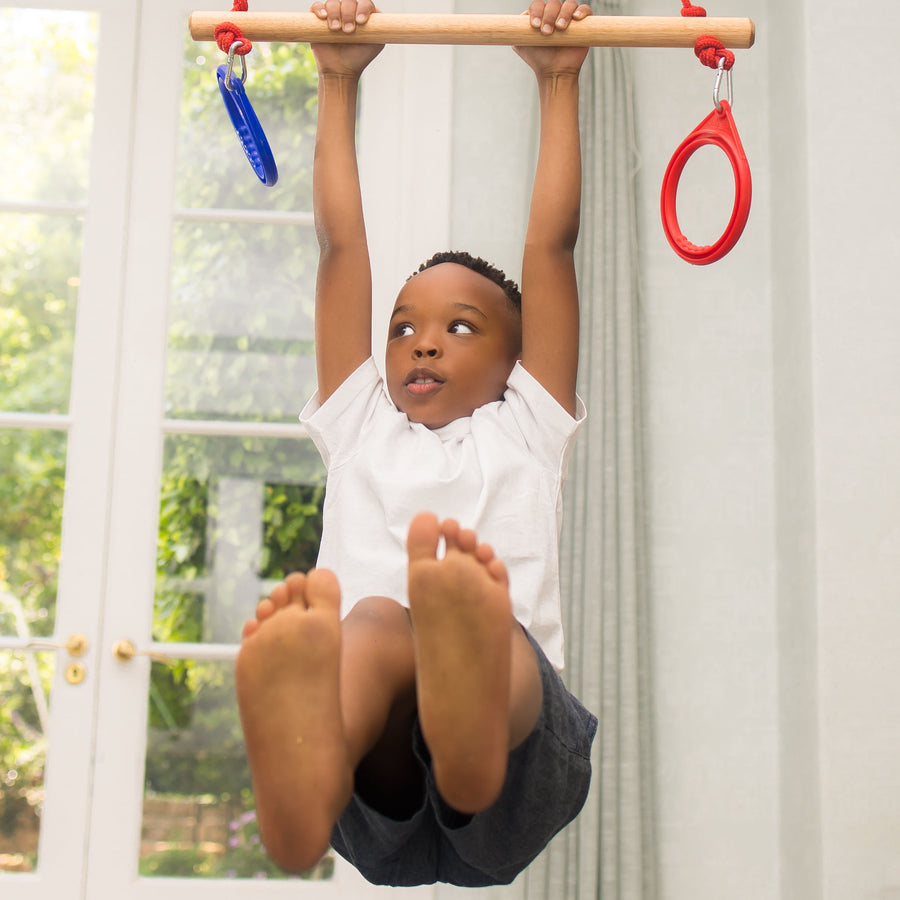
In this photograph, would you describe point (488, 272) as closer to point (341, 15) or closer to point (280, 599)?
point (341, 15)

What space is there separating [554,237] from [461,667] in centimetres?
71

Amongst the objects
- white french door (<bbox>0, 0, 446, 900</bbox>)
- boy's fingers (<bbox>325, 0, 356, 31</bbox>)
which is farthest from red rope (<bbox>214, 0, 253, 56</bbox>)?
white french door (<bbox>0, 0, 446, 900</bbox>)

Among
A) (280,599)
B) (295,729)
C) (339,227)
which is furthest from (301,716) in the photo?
(339,227)

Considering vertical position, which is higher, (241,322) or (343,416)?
(241,322)

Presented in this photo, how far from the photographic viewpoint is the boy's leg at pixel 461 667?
0.96m

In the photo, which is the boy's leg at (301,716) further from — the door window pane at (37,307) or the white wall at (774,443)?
the door window pane at (37,307)

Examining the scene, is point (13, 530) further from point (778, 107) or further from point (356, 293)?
point (778, 107)

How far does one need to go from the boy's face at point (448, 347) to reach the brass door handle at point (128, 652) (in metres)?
1.08

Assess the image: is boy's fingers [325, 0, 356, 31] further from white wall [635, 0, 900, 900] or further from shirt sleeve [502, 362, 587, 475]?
white wall [635, 0, 900, 900]

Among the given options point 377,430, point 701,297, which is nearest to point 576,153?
point 377,430

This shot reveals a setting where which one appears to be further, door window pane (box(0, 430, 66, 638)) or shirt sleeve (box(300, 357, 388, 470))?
door window pane (box(0, 430, 66, 638))

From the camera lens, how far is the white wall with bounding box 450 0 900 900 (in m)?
2.06

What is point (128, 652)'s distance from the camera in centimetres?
227

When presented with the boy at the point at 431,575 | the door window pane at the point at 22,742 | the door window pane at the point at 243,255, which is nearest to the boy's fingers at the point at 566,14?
the boy at the point at 431,575
